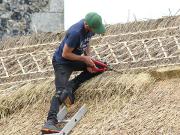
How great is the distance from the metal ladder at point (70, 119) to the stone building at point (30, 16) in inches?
158

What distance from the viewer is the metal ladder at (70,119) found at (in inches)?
192

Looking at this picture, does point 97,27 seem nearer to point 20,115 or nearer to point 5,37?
point 20,115

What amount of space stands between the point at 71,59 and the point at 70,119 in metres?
0.59

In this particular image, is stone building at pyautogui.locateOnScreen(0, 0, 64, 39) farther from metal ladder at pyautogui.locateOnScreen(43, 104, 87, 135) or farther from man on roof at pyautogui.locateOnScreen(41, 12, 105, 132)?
metal ladder at pyautogui.locateOnScreen(43, 104, 87, 135)

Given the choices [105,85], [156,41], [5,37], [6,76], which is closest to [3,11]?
[5,37]

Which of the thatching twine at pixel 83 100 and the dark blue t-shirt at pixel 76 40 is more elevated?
the dark blue t-shirt at pixel 76 40

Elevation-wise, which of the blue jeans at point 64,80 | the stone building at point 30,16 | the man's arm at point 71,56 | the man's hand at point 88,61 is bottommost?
the stone building at point 30,16

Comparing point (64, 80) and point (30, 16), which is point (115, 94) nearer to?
point (64, 80)

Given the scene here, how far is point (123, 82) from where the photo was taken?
17.5 ft

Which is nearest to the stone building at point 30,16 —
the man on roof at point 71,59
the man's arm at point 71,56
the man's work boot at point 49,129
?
the man on roof at point 71,59

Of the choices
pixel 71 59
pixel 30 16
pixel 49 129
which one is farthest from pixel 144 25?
pixel 49 129

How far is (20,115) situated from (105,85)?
0.94m

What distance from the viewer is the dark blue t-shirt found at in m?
5.09

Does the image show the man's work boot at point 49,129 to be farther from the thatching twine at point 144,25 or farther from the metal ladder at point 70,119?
the thatching twine at point 144,25
